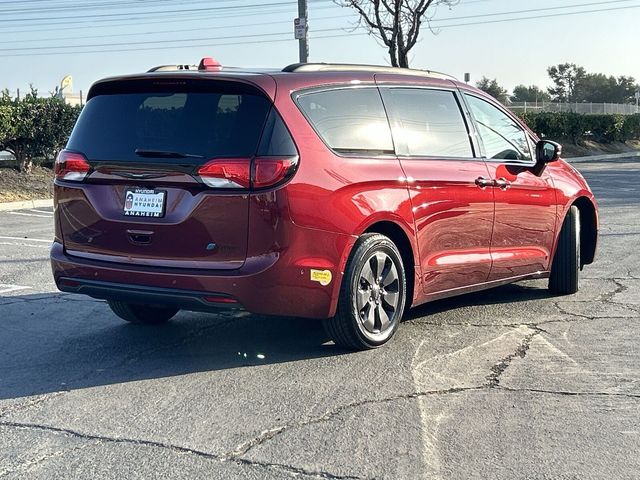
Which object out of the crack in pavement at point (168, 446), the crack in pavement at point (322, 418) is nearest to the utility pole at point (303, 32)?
the crack in pavement at point (322, 418)

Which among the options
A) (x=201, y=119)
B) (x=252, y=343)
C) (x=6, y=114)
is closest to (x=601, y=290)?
(x=252, y=343)

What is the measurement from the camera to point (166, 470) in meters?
3.67

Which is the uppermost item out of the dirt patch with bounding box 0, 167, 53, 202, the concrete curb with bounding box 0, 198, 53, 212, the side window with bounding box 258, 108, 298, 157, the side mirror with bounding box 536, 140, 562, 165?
the side window with bounding box 258, 108, 298, 157

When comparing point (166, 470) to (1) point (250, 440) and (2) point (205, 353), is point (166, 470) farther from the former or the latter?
(2) point (205, 353)

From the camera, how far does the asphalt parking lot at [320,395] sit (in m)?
3.77

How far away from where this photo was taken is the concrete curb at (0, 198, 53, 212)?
52.5 feet

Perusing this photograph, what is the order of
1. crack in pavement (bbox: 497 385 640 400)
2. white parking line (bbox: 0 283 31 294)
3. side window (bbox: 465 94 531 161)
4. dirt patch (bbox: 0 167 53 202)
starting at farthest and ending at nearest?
dirt patch (bbox: 0 167 53 202) → white parking line (bbox: 0 283 31 294) → side window (bbox: 465 94 531 161) → crack in pavement (bbox: 497 385 640 400)

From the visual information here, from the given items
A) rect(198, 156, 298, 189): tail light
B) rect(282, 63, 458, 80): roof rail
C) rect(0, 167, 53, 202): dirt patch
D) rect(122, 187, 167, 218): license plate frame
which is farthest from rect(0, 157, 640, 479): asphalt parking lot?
rect(0, 167, 53, 202): dirt patch

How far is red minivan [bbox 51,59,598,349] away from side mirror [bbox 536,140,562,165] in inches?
33.6

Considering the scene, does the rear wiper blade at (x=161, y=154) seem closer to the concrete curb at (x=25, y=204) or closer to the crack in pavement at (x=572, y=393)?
the crack in pavement at (x=572, y=393)

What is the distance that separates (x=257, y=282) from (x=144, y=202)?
2.80 feet

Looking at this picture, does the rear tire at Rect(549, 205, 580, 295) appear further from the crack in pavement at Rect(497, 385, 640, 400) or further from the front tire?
the crack in pavement at Rect(497, 385, 640, 400)

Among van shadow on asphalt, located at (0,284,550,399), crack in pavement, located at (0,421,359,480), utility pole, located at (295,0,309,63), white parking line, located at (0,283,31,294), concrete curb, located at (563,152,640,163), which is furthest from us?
concrete curb, located at (563,152,640,163)

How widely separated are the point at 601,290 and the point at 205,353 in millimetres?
3855
